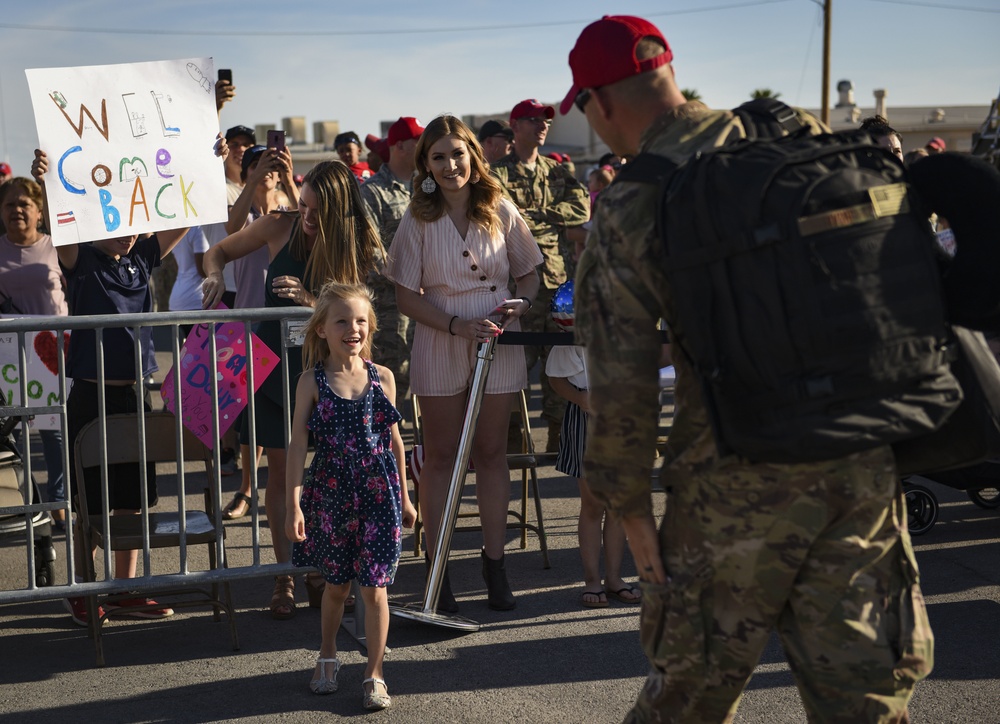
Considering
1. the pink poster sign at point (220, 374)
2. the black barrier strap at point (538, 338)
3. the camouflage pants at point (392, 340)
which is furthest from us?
the camouflage pants at point (392, 340)

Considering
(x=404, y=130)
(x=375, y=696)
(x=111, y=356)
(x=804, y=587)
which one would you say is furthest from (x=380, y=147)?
(x=804, y=587)

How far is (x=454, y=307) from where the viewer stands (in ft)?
18.2

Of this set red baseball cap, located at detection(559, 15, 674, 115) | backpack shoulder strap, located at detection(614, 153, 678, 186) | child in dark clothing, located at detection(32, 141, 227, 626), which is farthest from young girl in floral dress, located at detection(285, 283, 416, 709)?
backpack shoulder strap, located at detection(614, 153, 678, 186)

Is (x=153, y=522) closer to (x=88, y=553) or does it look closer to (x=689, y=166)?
(x=88, y=553)

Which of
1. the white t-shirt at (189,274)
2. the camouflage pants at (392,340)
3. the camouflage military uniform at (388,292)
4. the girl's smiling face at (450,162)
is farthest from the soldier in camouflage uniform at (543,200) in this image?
the girl's smiling face at (450,162)

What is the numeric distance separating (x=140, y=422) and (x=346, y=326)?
1.20 m

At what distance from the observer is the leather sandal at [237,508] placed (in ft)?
24.6

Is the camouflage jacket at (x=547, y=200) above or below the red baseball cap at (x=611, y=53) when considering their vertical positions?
above

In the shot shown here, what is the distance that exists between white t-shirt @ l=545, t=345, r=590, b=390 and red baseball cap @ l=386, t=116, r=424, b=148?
11.9 feet

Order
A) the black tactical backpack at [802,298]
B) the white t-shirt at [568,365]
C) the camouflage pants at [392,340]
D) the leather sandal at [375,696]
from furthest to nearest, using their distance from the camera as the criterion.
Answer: the camouflage pants at [392,340] → the white t-shirt at [568,365] → the leather sandal at [375,696] → the black tactical backpack at [802,298]

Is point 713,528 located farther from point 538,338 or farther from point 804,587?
point 538,338

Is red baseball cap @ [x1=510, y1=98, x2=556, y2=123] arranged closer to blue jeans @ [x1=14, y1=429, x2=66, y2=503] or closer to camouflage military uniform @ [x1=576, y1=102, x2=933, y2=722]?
blue jeans @ [x1=14, y1=429, x2=66, y2=503]

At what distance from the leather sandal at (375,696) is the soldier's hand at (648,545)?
2.07 meters

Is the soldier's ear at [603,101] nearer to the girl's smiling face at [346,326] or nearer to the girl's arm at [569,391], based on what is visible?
the girl's smiling face at [346,326]
